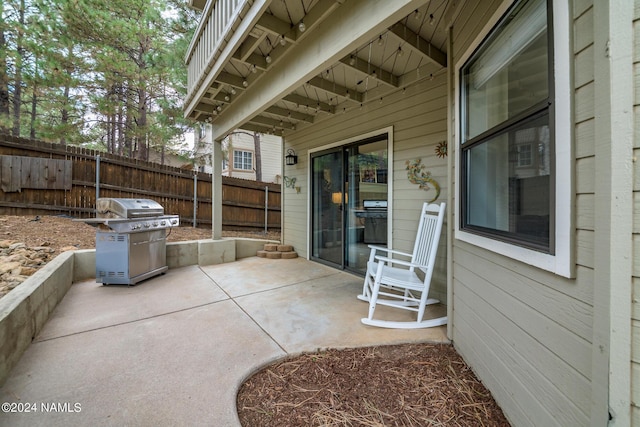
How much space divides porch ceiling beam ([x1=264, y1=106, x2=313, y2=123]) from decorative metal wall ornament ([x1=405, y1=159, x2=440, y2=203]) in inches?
88.1

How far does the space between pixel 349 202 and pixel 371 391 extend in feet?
9.63

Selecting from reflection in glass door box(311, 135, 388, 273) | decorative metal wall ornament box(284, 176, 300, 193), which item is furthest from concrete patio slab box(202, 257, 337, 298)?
decorative metal wall ornament box(284, 176, 300, 193)

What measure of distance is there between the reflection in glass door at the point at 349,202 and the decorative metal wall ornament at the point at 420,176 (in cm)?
43

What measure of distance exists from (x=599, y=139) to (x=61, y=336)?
11.2 ft

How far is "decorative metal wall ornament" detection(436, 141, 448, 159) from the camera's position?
288cm

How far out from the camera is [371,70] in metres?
3.04

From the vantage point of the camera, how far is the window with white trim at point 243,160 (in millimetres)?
11602

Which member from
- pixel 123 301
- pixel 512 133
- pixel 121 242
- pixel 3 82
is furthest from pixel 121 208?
pixel 3 82

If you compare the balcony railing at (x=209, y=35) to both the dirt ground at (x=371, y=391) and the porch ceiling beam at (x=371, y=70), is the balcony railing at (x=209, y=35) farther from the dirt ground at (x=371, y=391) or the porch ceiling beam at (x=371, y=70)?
the dirt ground at (x=371, y=391)

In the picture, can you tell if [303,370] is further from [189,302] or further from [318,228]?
[318,228]

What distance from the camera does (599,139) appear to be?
0.85 m

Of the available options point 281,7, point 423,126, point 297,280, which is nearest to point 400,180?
point 423,126

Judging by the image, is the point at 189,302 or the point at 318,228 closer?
the point at 189,302

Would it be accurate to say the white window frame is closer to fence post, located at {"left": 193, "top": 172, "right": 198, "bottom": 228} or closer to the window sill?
the window sill
